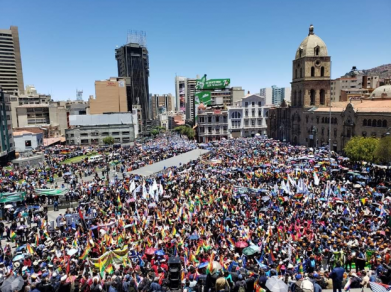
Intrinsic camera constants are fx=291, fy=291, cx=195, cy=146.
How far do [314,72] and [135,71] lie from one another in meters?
131

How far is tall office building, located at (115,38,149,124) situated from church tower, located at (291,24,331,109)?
121m

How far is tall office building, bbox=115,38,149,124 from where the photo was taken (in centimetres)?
17275

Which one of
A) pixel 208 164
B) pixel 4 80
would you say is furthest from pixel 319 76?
pixel 4 80

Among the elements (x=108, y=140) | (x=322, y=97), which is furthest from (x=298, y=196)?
(x=108, y=140)

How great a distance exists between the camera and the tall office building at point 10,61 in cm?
13575

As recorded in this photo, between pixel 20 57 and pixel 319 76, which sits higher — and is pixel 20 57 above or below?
above

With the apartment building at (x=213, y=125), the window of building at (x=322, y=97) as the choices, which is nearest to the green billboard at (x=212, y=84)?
the apartment building at (x=213, y=125)

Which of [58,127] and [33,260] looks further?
[58,127]

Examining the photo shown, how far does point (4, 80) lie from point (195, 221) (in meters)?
153

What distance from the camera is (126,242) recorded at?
55.5 feet

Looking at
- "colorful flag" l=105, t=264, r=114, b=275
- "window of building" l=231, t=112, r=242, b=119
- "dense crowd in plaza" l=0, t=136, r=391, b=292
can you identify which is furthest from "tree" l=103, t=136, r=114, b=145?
"colorful flag" l=105, t=264, r=114, b=275

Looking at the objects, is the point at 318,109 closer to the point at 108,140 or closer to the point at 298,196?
the point at 298,196

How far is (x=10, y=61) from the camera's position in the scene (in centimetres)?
13800

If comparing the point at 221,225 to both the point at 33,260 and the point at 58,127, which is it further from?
the point at 58,127
